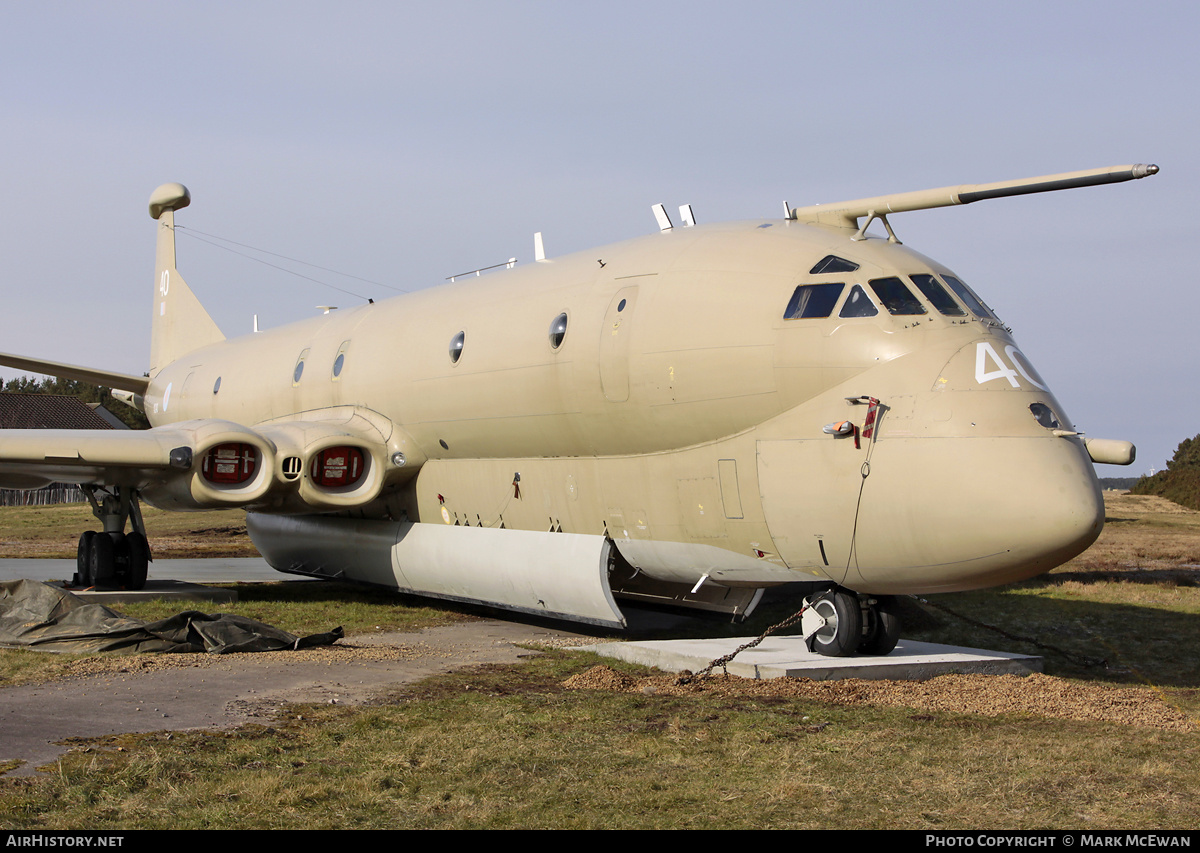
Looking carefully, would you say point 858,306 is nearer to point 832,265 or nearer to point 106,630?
point 832,265

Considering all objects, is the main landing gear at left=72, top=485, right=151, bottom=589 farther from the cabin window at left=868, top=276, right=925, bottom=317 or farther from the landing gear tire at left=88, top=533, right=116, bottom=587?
the cabin window at left=868, top=276, right=925, bottom=317

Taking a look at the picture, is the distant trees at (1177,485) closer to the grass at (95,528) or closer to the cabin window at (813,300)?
the grass at (95,528)

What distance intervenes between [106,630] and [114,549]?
218 inches

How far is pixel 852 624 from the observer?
351 inches

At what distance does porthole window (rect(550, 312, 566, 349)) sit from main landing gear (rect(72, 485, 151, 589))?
741 centimetres

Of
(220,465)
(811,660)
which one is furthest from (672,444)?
(220,465)

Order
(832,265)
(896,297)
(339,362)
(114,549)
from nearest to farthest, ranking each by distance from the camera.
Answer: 1. (896,297)
2. (832,265)
3. (339,362)
4. (114,549)

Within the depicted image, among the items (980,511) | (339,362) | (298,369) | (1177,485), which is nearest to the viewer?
(980,511)

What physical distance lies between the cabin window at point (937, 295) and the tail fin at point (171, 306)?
15.4m

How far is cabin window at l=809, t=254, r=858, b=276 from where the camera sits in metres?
8.78

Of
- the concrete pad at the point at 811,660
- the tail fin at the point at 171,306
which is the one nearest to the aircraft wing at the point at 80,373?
the tail fin at the point at 171,306

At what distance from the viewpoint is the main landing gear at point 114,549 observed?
14.7m

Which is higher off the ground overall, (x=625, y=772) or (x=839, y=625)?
(x=839, y=625)

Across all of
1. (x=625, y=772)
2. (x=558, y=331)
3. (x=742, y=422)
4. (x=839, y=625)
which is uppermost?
(x=558, y=331)
